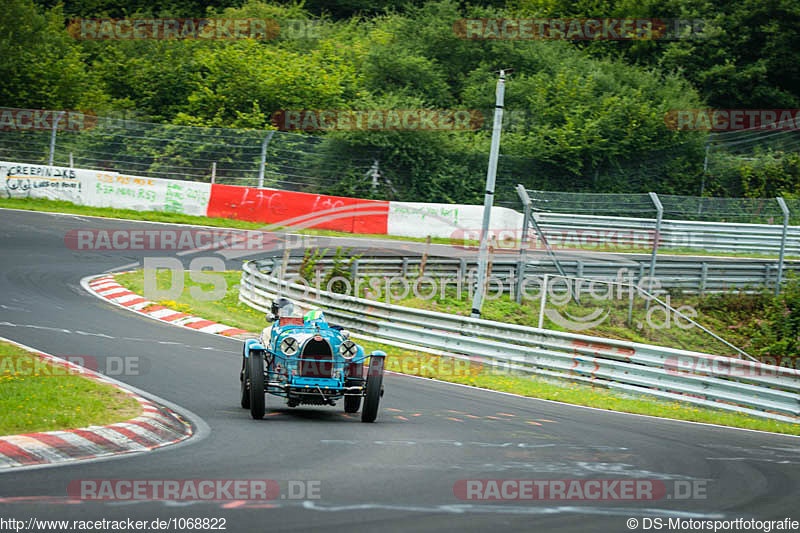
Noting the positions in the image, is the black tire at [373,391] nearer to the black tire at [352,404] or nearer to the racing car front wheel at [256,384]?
the black tire at [352,404]

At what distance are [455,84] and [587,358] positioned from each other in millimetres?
29574

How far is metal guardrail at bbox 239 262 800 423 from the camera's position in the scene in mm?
12625

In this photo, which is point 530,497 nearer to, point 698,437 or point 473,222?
point 698,437

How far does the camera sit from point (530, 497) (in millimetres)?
6051

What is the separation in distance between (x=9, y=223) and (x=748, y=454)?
20.1 metres

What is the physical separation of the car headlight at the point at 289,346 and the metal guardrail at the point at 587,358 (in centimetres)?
597

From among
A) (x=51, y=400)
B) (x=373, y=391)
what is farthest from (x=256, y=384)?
(x=51, y=400)

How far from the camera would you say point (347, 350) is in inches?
367

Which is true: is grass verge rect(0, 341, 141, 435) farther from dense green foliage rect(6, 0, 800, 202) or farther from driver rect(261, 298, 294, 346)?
dense green foliage rect(6, 0, 800, 202)

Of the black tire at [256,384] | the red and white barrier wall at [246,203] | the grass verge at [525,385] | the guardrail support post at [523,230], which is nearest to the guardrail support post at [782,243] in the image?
the guardrail support post at [523,230]

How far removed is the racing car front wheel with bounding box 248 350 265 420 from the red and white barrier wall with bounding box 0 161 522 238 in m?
18.6

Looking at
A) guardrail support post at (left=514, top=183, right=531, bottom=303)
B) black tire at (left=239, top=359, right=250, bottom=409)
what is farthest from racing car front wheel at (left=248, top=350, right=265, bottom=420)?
guardrail support post at (left=514, top=183, right=531, bottom=303)

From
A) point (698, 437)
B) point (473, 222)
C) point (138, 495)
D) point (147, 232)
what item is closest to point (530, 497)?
point (138, 495)

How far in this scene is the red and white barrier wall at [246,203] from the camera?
26.4 m
